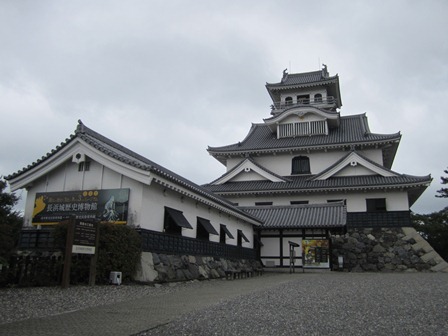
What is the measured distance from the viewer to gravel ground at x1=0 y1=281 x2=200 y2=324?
7431 millimetres

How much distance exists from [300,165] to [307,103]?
8.99 metres

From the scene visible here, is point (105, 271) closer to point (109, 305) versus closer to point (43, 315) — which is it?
point (109, 305)

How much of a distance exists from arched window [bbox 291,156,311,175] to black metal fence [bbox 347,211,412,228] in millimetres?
6537

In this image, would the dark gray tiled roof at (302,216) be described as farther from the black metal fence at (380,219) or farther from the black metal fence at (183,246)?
the black metal fence at (183,246)

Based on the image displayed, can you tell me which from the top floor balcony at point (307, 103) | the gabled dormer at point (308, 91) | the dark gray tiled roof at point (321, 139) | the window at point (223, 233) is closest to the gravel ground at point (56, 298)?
the window at point (223, 233)

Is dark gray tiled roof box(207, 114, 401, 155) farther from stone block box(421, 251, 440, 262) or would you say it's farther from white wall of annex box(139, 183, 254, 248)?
white wall of annex box(139, 183, 254, 248)

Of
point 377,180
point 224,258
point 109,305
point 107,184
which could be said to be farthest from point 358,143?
point 109,305

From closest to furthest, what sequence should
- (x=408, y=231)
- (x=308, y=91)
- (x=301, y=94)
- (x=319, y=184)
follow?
(x=408, y=231), (x=319, y=184), (x=308, y=91), (x=301, y=94)

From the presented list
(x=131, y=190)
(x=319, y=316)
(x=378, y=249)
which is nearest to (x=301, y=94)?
(x=378, y=249)

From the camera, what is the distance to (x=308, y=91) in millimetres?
40969

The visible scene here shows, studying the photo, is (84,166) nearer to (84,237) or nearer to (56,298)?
(84,237)

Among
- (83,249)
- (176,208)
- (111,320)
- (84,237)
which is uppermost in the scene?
(176,208)

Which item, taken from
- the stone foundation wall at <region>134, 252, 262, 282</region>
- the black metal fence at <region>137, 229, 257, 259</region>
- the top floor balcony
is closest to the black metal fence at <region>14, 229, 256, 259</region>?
the black metal fence at <region>137, 229, 257, 259</region>

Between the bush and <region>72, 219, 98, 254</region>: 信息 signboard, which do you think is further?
the bush
